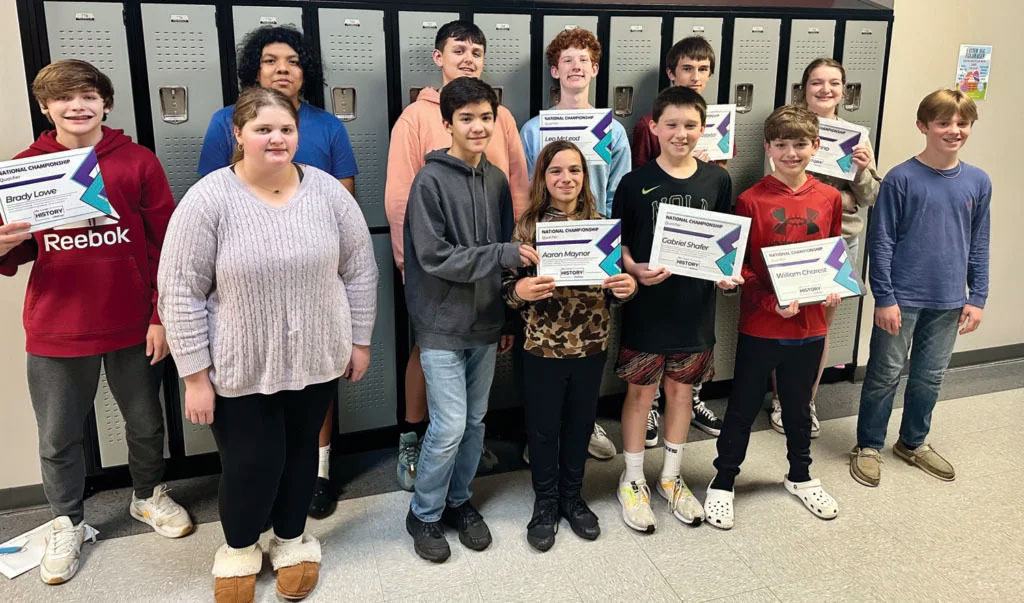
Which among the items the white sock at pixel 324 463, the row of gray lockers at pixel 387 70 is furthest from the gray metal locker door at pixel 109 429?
the white sock at pixel 324 463

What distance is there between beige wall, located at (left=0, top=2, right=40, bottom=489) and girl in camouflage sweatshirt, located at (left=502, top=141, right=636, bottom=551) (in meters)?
1.70

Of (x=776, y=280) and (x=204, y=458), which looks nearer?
(x=776, y=280)

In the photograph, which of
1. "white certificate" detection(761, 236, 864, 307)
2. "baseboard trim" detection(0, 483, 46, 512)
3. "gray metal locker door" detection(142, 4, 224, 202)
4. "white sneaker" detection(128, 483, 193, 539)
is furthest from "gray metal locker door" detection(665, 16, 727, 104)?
"baseboard trim" detection(0, 483, 46, 512)

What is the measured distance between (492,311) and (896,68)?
8.65ft

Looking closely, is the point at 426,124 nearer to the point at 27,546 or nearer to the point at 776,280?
the point at 776,280

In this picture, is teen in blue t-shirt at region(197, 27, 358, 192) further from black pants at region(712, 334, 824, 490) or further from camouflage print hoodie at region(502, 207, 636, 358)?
black pants at region(712, 334, 824, 490)

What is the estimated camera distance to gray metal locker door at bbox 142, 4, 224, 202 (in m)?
2.55

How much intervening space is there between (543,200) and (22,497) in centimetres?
217

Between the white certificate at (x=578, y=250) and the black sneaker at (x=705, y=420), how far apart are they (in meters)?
1.42

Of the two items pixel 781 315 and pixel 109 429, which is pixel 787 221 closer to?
pixel 781 315

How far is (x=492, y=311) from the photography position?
2275 mm

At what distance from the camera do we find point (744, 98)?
3.41 metres

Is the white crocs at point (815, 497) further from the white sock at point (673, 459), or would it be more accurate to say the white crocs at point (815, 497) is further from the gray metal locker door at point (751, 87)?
the gray metal locker door at point (751, 87)

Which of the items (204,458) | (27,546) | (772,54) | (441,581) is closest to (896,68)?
(772,54)
